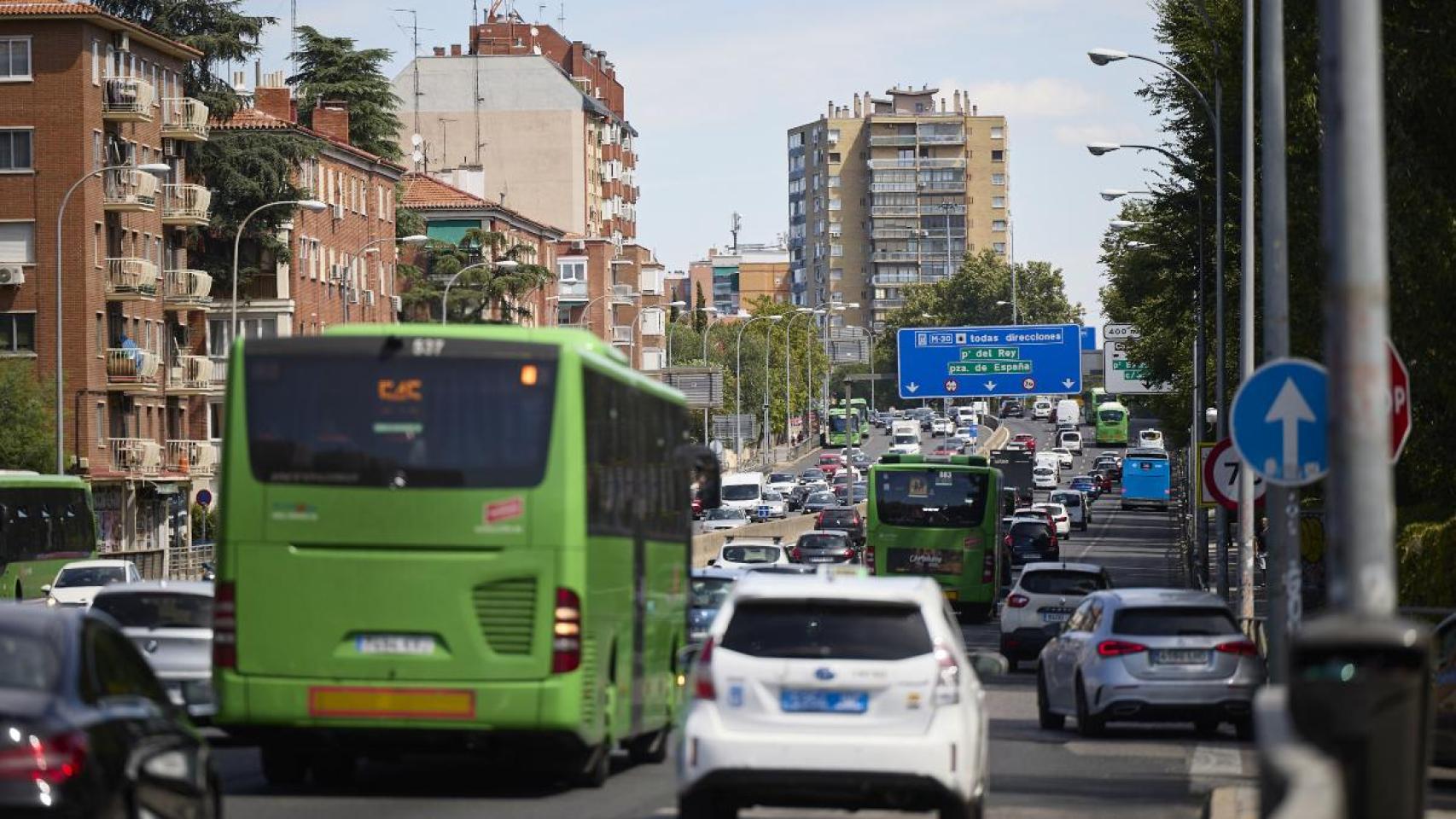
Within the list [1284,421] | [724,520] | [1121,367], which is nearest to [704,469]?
[1284,421]

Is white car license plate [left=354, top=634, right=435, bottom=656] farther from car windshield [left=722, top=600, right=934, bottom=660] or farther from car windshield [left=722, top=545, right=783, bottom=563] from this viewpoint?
car windshield [left=722, top=545, right=783, bottom=563]

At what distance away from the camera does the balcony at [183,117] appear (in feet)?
→ 268

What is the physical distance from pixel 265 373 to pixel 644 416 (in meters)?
3.69

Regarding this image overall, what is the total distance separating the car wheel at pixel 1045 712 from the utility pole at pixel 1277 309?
4.18 m

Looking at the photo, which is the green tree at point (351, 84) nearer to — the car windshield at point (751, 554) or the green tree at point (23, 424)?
the green tree at point (23, 424)

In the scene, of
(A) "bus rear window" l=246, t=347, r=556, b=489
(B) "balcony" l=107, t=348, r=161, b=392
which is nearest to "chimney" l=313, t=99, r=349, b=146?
(B) "balcony" l=107, t=348, r=161, b=392

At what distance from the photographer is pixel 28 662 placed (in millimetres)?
10844

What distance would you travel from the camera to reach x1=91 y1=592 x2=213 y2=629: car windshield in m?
22.7

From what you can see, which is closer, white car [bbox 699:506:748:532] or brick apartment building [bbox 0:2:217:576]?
brick apartment building [bbox 0:2:217:576]

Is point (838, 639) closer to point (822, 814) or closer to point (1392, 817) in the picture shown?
point (822, 814)

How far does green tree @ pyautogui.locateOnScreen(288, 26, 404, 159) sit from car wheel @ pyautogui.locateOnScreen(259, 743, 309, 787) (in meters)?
82.1

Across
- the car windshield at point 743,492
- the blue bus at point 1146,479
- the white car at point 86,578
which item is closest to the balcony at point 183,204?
the car windshield at point 743,492

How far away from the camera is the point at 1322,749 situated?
26.3 ft

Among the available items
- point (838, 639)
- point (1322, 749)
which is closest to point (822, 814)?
point (838, 639)
